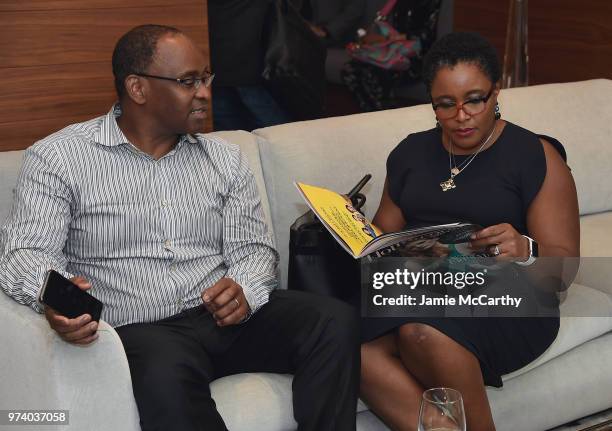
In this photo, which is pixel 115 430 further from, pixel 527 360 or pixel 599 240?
pixel 599 240

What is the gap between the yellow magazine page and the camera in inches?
81.3

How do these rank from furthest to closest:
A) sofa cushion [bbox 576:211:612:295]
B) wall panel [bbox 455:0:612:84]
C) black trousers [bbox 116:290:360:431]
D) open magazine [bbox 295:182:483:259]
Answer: wall panel [bbox 455:0:612:84]
sofa cushion [bbox 576:211:612:295]
open magazine [bbox 295:182:483:259]
black trousers [bbox 116:290:360:431]

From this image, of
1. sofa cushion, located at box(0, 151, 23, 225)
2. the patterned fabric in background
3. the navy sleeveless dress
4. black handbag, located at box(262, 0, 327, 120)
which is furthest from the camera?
the patterned fabric in background

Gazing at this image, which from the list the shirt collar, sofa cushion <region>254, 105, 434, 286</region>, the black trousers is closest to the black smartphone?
the black trousers

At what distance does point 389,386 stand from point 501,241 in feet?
1.38

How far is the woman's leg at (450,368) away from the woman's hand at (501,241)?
22 centimetres

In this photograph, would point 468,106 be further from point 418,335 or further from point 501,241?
point 418,335

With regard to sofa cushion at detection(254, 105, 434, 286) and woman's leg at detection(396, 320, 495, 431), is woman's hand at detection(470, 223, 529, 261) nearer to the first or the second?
woman's leg at detection(396, 320, 495, 431)

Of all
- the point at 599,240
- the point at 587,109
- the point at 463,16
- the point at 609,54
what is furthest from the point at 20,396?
the point at 463,16

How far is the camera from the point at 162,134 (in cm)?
221

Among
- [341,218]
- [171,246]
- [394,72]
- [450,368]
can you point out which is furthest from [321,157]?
[394,72]

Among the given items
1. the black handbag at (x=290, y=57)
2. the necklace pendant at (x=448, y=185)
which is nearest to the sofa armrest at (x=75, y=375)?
the necklace pendant at (x=448, y=185)

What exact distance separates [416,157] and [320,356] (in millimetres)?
655

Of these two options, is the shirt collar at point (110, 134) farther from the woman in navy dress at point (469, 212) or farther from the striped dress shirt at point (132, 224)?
the woman in navy dress at point (469, 212)
